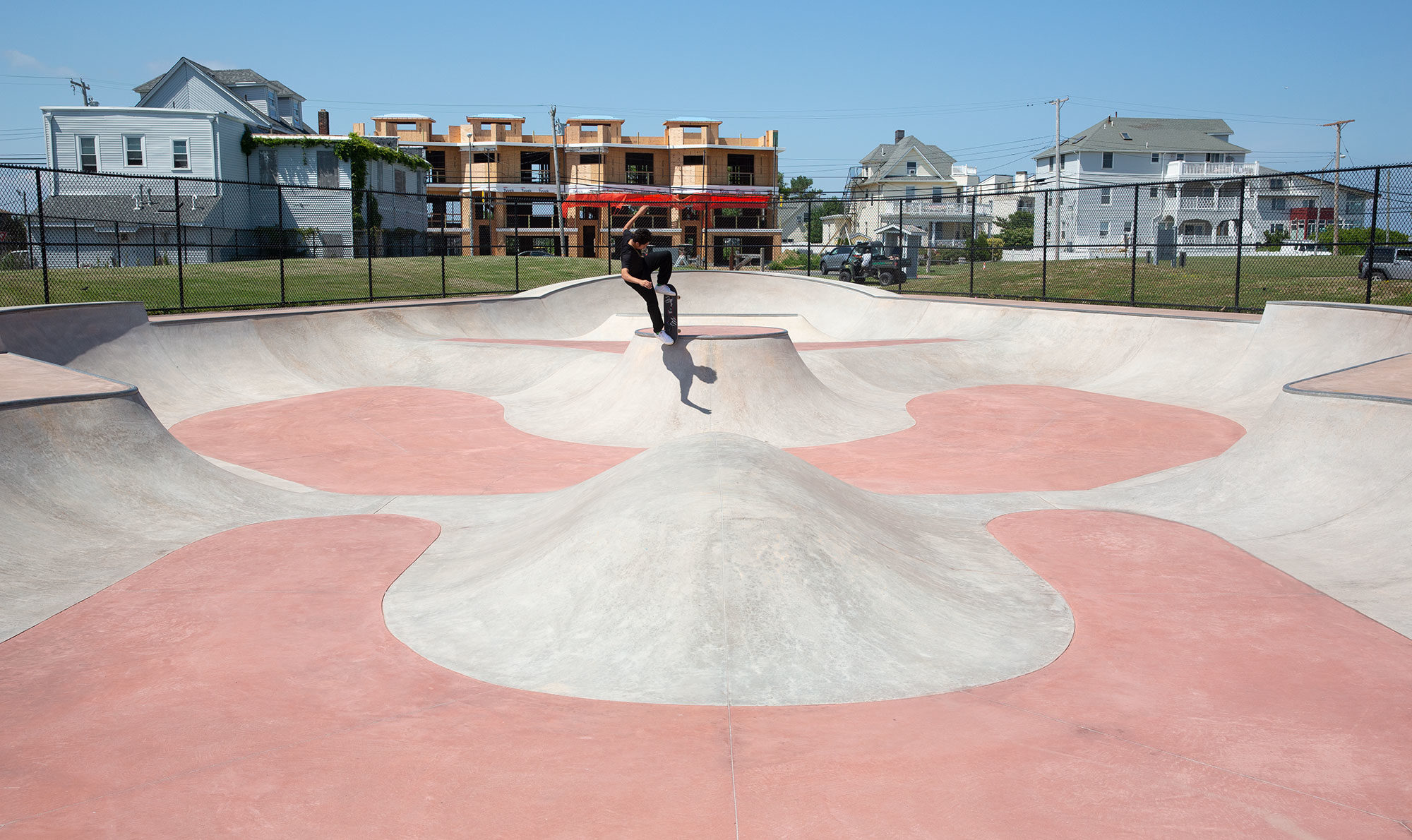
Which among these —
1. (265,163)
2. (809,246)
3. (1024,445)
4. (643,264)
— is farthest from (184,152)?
(1024,445)

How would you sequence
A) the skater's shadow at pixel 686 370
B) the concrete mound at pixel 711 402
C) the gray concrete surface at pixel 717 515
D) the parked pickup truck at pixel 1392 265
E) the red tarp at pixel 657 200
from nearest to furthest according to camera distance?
the gray concrete surface at pixel 717 515
the concrete mound at pixel 711 402
the skater's shadow at pixel 686 370
the parked pickup truck at pixel 1392 265
the red tarp at pixel 657 200

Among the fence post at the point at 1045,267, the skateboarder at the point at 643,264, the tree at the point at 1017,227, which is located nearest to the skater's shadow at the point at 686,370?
the skateboarder at the point at 643,264

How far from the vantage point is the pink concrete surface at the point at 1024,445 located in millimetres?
9172

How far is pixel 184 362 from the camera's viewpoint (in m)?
14.1

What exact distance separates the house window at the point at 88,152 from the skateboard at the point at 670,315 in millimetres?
38055

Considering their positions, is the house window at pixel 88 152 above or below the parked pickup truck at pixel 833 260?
above

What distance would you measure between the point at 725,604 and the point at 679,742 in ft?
3.40

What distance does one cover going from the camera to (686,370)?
11.6 metres

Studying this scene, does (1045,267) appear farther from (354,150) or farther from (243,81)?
(243,81)

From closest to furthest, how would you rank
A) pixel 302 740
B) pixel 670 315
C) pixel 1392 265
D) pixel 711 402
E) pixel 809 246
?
pixel 302 740 < pixel 670 315 < pixel 711 402 < pixel 1392 265 < pixel 809 246

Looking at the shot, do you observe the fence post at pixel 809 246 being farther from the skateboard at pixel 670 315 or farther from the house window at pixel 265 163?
the house window at pixel 265 163

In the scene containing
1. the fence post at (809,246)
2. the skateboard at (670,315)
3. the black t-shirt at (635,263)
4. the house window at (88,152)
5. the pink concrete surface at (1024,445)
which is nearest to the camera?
the pink concrete surface at (1024,445)

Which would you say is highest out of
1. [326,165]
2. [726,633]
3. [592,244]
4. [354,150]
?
[354,150]

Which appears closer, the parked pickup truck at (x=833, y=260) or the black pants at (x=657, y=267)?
the black pants at (x=657, y=267)
